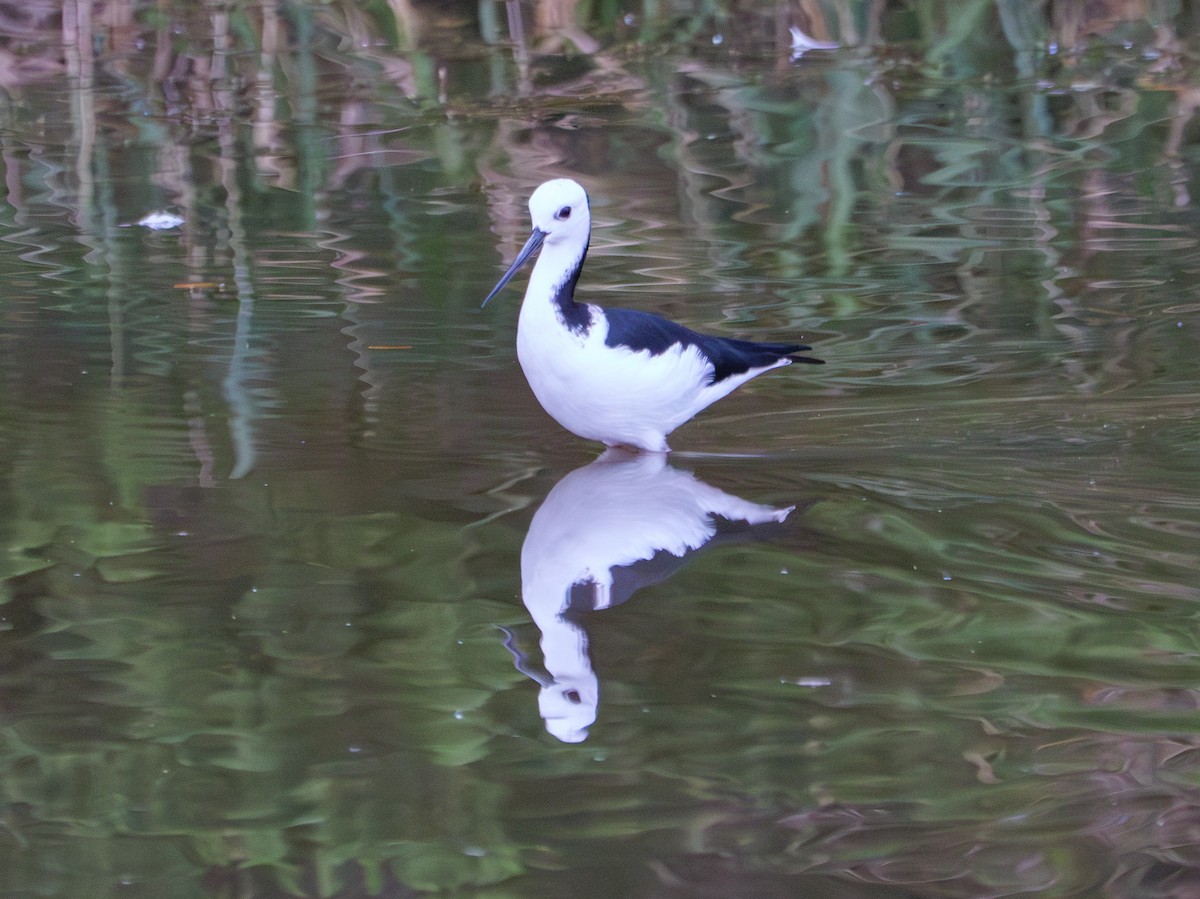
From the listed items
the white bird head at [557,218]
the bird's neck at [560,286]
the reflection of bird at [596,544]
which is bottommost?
the reflection of bird at [596,544]

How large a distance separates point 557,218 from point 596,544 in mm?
1238

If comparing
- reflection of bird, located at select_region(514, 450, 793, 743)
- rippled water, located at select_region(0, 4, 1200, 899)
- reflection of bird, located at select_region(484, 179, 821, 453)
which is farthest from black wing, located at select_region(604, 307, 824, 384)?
reflection of bird, located at select_region(514, 450, 793, 743)

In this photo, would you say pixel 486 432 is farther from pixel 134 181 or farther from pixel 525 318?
pixel 134 181

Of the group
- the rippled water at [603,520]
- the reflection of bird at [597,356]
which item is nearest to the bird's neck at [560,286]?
the reflection of bird at [597,356]

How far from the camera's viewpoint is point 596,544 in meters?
4.49

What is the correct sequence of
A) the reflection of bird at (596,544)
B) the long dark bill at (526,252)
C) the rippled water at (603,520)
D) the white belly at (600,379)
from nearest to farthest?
1. the rippled water at (603,520)
2. the reflection of bird at (596,544)
3. the white belly at (600,379)
4. the long dark bill at (526,252)

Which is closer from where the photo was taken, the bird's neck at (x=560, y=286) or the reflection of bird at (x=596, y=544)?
the reflection of bird at (x=596, y=544)

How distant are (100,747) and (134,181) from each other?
5.45 m

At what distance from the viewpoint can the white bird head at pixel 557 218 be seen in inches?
206

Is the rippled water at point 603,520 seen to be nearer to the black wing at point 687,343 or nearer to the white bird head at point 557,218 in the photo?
the black wing at point 687,343

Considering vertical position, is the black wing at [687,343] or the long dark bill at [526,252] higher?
the long dark bill at [526,252]

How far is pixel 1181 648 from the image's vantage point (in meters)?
3.78

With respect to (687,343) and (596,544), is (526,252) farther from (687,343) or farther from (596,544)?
(596,544)

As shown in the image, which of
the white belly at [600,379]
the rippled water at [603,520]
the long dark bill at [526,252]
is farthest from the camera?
the long dark bill at [526,252]
